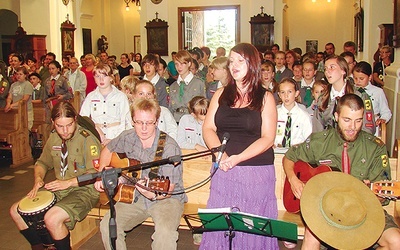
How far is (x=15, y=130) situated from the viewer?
7824 millimetres

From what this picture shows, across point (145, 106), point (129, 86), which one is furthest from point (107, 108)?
point (145, 106)

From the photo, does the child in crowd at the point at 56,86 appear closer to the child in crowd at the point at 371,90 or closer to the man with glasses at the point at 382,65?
the child in crowd at the point at 371,90

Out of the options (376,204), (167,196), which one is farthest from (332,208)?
(167,196)

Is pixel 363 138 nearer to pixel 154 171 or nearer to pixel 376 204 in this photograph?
pixel 376 204

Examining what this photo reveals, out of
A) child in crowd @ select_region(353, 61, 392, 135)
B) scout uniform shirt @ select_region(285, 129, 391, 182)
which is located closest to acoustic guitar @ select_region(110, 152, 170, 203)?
scout uniform shirt @ select_region(285, 129, 391, 182)

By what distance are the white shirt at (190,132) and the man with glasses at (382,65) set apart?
4629 millimetres

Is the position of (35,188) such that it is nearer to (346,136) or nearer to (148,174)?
(148,174)

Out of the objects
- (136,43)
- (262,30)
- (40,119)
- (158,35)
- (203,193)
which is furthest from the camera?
(136,43)

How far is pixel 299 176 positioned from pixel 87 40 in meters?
17.1

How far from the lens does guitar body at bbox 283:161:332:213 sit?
3464 mm

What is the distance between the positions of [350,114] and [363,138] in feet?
0.89

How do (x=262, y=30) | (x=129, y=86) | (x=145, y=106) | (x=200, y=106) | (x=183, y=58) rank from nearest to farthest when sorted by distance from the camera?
(x=145, y=106) < (x=200, y=106) < (x=129, y=86) < (x=183, y=58) < (x=262, y=30)

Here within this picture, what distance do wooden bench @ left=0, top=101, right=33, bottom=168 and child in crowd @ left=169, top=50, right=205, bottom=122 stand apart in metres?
3.11

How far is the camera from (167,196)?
3.65 meters
